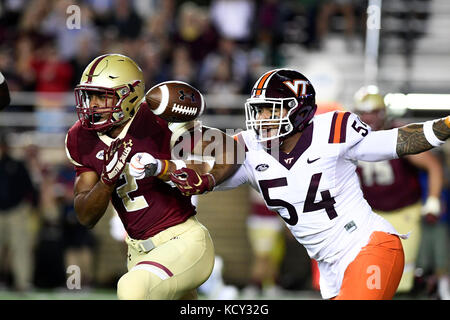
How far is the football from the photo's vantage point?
15.5 feet

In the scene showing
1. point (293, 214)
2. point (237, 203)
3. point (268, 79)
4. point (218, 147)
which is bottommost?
point (237, 203)

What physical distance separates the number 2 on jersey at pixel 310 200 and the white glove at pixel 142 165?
632mm

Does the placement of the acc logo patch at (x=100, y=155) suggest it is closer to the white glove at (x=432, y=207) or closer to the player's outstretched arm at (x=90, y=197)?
the player's outstretched arm at (x=90, y=197)

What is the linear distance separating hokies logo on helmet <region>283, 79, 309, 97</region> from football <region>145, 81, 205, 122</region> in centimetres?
51

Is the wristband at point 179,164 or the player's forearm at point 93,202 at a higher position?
the wristband at point 179,164

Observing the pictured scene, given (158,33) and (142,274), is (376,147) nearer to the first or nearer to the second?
(142,274)

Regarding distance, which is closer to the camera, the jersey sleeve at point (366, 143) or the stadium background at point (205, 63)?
the jersey sleeve at point (366, 143)

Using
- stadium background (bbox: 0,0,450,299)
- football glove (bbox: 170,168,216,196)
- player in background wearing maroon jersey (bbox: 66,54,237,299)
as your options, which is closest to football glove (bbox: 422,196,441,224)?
player in background wearing maroon jersey (bbox: 66,54,237,299)

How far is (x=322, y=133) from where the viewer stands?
478 cm

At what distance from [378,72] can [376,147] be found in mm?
6809

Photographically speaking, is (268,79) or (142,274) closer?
(142,274)

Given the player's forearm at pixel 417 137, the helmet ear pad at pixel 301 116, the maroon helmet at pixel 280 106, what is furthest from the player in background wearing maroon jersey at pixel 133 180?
the player's forearm at pixel 417 137

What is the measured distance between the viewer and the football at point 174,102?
471 centimetres
